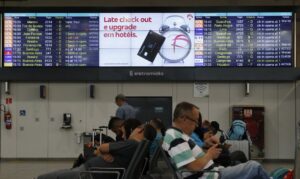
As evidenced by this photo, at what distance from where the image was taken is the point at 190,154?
13.5ft

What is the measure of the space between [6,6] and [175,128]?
8.72 metres

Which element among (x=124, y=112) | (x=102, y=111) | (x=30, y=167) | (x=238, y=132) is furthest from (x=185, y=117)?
(x=102, y=111)

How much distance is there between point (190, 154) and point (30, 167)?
727cm

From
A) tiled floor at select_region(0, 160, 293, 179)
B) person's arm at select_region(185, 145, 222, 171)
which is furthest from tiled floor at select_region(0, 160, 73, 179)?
person's arm at select_region(185, 145, 222, 171)

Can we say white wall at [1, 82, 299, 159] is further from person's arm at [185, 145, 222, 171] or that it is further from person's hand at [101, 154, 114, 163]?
person's arm at [185, 145, 222, 171]

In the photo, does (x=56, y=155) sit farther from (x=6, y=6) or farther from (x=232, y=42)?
(x=232, y=42)

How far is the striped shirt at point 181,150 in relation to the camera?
13.5ft

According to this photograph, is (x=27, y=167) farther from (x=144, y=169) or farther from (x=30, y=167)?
(x=144, y=169)

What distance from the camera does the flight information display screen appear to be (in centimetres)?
1141

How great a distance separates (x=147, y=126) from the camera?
544 cm

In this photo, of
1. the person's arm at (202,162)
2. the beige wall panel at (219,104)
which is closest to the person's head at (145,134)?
the person's arm at (202,162)

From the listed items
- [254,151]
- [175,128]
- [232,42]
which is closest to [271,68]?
[232,42]

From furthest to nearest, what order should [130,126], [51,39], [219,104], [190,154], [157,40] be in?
[219,104]
[51,39]
[157,40]
[130,126]
[190,154]

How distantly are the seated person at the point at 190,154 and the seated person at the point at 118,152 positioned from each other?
0.91 meters
